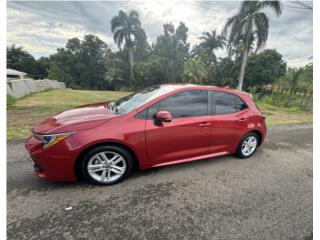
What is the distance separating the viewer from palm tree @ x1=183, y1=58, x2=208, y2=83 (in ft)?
85.7

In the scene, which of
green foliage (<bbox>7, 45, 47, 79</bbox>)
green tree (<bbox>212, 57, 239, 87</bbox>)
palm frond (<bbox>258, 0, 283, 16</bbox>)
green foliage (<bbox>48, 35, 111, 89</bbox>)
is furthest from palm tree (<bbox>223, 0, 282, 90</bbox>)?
green foliage (<bbox>7, 45, 47, 79</bbox>)

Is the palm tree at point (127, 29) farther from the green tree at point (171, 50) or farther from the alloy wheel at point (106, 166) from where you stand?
the alloy wheel at point (106, 166)

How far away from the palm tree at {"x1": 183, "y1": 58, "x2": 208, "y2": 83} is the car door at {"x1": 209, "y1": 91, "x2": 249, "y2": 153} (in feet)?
77.3

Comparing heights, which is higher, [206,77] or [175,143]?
[206,77]

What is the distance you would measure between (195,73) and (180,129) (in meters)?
25.2

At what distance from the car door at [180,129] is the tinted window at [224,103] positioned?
0.74ft

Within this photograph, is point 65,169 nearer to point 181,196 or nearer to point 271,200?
point 181,196

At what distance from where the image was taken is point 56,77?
1451 inches

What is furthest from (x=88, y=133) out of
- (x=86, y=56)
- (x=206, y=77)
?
(x=86, y=56)

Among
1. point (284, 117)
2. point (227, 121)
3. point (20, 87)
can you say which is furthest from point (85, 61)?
point (227, 121)

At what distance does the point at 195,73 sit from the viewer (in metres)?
26.3

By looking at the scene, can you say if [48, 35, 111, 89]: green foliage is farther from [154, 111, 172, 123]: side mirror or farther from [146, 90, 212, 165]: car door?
[154, 111, 172, 123]: side mirror

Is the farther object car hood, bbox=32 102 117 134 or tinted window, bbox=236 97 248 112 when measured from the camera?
tinted window, bbox=236 97 248 112

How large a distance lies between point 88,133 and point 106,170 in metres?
0.62
